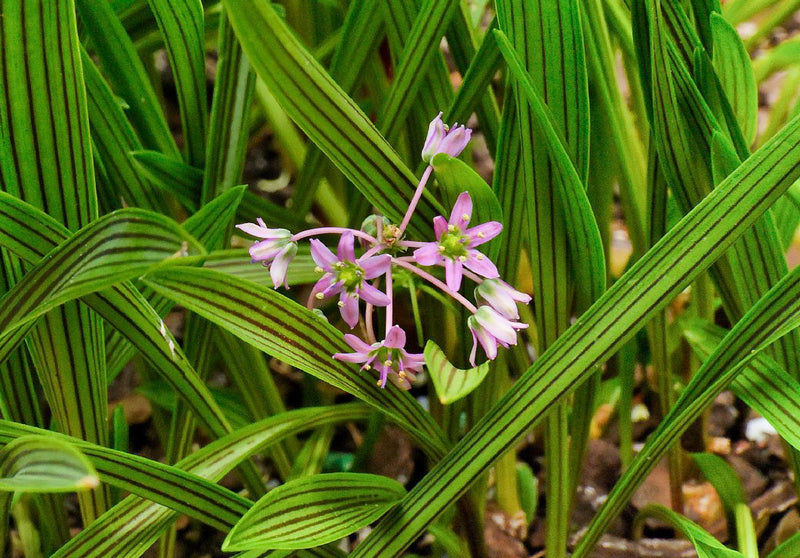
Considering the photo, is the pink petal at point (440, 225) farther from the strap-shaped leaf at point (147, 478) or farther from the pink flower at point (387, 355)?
the strap-shaped leaf at point (147, 478)

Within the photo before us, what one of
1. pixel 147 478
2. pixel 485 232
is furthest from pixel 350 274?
pixel 147 478

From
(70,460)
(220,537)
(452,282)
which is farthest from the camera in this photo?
(220,537)

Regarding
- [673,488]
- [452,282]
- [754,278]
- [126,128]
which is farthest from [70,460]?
[673,488]

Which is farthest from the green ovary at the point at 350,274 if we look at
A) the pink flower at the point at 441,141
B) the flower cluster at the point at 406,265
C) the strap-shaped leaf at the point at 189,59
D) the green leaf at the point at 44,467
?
the strap-shaped leaf at the point at 189,59

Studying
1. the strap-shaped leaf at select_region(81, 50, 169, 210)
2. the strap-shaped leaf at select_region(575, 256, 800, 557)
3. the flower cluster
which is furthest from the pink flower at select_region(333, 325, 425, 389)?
the strap-shaped leaf at select_region(81, 50, 169, 210)

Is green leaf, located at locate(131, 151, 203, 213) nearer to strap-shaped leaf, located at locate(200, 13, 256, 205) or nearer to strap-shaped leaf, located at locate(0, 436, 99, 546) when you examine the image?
strap-shaped leaf, located at locate(200, 13, 256, 205)

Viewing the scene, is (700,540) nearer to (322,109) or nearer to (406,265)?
(406,265)

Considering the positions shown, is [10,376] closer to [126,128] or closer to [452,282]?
[126,128]

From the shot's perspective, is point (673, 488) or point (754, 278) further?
point (673, 488)
